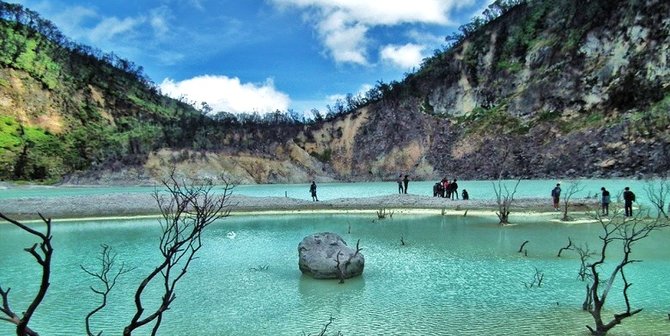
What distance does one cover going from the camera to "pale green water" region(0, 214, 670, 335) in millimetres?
10992

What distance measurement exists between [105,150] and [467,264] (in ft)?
305

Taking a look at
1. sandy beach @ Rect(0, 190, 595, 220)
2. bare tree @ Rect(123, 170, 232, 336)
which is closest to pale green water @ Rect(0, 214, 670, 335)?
bare tree @ Rect(123, 170, 232, 336)

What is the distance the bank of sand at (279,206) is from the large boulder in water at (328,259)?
20.1 m

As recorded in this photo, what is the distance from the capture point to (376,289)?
14156 mm

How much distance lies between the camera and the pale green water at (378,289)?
10992 millimetres

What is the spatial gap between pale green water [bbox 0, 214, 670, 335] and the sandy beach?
38.0ft

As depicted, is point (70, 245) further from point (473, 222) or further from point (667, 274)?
point (667, 274)

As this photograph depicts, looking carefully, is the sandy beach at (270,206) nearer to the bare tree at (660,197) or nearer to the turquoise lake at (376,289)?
the bare tree at (660,197)

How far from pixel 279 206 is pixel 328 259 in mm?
25970

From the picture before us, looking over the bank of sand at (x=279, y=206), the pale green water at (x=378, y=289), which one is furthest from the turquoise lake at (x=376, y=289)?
the bank of sand at (x=279, y=206)

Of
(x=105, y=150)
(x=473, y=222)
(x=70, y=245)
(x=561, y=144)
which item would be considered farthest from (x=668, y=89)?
(x=105, y=150)

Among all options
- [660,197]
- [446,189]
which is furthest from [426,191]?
[660,197]

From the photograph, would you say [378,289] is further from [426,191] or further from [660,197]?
[426,191]

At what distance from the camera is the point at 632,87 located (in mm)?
70688
